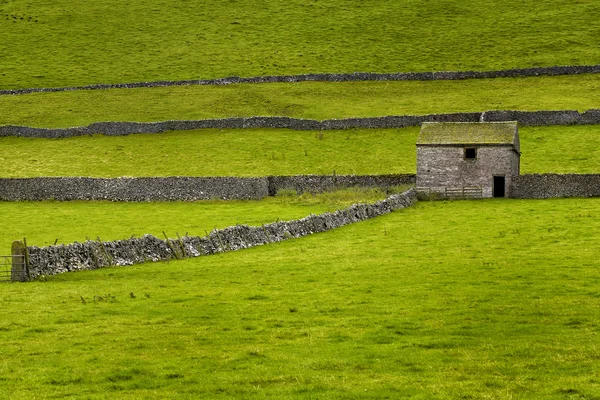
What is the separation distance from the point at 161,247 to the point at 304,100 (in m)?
57.4

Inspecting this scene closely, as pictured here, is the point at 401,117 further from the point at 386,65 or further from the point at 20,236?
the point at 20,236

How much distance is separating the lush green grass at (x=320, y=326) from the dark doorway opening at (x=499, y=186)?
Answer: 865 inches

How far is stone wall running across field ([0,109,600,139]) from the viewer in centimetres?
7450

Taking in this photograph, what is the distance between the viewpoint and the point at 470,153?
193 feet

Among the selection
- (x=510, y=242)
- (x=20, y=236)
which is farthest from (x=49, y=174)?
(x=510, y=242)

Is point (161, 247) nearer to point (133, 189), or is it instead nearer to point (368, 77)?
point (133, 189)

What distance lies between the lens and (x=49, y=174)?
67.6 m

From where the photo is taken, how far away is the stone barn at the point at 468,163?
58.1 m

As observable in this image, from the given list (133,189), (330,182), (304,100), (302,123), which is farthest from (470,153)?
(304,100)

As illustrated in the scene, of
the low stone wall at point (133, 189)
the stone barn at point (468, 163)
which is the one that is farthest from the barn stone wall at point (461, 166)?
the low stone wall at point (133, 189)

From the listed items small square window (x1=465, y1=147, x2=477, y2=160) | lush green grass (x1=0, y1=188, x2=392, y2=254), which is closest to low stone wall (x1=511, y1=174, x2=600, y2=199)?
small square window (x1=465, y1=147, x2=477, y2=160)

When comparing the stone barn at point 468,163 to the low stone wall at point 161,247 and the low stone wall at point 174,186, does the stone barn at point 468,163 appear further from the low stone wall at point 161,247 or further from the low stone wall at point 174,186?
the low stone wall at point 161,247

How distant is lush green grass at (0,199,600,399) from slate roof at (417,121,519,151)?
75.1 feet

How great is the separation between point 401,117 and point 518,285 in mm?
52248
